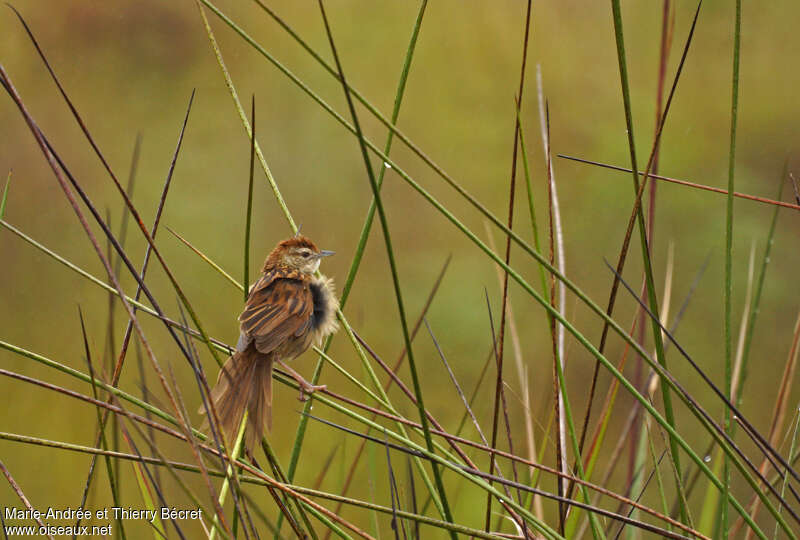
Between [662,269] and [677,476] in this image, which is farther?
[662,269]

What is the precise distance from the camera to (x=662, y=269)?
3789mm

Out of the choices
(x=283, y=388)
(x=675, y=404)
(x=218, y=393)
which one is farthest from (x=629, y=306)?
(x=218, y=393)

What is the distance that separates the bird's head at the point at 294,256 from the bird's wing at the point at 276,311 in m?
0.08

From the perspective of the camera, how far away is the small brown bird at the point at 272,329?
4.88ft

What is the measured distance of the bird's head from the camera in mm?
2021

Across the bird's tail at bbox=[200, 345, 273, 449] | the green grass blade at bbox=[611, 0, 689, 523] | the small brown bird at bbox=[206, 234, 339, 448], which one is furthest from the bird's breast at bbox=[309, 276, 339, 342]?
the green grass blade at bbox=[611, 0, 689, 523]

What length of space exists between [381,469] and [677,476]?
2.41 metres

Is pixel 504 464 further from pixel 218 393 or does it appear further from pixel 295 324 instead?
pixel 218 393

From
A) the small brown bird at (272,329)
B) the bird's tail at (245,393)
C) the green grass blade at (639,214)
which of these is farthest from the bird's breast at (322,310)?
the green grass blade at (639,214)

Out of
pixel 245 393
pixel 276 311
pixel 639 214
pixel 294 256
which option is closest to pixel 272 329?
pixel 276 311

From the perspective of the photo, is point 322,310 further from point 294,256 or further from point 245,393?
point 245,393

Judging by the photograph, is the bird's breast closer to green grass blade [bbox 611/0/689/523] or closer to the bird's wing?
the bird's wing

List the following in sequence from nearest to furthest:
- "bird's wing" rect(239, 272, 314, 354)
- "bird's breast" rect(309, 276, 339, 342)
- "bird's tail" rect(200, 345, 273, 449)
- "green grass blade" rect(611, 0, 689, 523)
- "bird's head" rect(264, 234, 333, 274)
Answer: "green grass blade" rect(611, 0, 689, 523) < "bird's tail" rect(200, 345, 273, 449) < "bird's wing" rect(239, 272, 314, 354) < "bird's breast" rect(309, 276, 339, 342) < "bird's head" rect(264, 234, 333, 274)

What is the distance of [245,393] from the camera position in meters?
1.52
